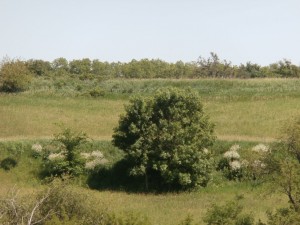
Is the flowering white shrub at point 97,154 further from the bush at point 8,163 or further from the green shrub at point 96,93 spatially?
the green shrub at point 96,93

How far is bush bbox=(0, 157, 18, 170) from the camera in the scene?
39125mm

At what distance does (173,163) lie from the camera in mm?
35156

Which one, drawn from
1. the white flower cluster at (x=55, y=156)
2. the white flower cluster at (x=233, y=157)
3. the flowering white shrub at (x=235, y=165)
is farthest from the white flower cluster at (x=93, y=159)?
the flowering white shrub at (x=235, y=165)

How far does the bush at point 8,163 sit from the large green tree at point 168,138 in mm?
8751

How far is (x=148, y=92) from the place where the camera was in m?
64.6

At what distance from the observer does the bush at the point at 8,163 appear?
3912cm

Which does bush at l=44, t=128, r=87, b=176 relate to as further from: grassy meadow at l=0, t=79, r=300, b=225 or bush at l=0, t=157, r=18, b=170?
bush at l=0, t=157, r=18, b=170

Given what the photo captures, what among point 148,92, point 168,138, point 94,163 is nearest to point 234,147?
point 168,138

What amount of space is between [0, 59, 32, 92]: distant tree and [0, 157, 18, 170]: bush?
29.1m

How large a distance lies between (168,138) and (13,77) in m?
37.5

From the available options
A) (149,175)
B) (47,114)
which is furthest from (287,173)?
(47,114)

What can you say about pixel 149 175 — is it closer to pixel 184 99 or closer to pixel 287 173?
pixel 184 99

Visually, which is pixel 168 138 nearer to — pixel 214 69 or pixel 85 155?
pixel 85 155

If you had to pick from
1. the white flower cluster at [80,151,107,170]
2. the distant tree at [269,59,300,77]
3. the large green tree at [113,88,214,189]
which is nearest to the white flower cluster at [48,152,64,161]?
the white flower cluster at [80,151,107,170]
